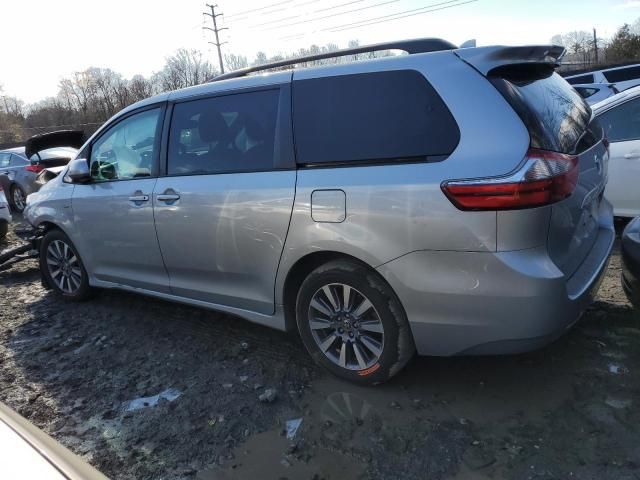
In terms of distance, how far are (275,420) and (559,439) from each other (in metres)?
1.46

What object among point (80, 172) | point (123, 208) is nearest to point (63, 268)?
point (80, 172)

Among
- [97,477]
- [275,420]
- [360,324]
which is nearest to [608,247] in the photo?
[360,324]

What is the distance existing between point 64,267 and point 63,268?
3 centimetres

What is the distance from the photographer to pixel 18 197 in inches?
453

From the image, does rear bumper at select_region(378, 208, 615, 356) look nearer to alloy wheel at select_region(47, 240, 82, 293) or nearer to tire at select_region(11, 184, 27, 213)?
alloy wheel at select_region(47, 240, 82, 293)

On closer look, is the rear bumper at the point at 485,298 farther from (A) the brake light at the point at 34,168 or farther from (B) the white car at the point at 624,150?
(A) the brake light at the point at 34,168

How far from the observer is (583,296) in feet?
8.91

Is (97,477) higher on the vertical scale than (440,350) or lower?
higher

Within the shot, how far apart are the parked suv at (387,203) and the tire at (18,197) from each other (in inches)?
359

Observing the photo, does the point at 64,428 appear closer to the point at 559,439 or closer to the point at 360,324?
the point at 360,324

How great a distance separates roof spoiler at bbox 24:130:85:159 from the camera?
6.78 m

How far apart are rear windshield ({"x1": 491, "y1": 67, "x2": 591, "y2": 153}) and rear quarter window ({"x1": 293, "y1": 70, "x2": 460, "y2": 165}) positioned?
332 mm

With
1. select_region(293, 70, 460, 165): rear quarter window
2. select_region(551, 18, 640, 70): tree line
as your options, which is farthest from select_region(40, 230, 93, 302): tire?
select_region(551, 18, 640, 70): tree line

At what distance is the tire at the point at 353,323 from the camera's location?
9.30 feet
